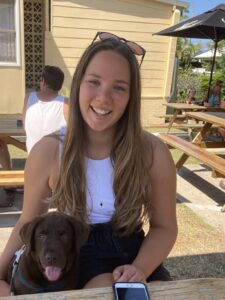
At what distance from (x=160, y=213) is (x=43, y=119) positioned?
299cm

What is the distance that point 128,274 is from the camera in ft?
5.21

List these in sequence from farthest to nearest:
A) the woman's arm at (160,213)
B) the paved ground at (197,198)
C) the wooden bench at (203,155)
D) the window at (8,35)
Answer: the window at (8,35)
the wooden bench at (203,155)
the paved ground at (197,198)
the woman's arm at (160,213)

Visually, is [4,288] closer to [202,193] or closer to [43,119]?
[43,119]

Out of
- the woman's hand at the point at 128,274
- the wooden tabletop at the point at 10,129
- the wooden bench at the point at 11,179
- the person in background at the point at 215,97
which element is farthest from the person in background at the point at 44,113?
the person in background at the point at 215,97

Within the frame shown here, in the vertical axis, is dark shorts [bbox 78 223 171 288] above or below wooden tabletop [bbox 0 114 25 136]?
above

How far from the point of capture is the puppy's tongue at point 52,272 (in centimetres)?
168

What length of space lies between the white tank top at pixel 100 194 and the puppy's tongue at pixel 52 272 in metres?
0.29

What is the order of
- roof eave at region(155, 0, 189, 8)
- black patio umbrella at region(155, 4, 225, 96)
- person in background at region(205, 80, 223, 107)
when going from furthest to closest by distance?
person in background at region(205, 80, 223, 107), roof eave at region(155, 0, 189, 8), black patio umbrella at region(155, 4, 225, 96)

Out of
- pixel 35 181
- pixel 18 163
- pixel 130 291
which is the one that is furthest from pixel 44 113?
pixel 130 291

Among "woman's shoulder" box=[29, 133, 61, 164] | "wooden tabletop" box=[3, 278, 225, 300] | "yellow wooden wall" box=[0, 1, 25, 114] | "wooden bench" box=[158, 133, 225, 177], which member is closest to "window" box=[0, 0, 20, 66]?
"yellow wooden wall" box=[0, 1, 25, 114]

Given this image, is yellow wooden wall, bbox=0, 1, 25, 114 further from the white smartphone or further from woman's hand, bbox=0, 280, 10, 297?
the white smartphone

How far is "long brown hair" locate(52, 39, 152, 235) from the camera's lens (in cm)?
181

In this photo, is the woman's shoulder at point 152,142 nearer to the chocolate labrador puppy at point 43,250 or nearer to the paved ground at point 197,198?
the chocolate labrador puppy at point 43,250

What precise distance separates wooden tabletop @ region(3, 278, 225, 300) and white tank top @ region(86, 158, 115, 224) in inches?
23.3
